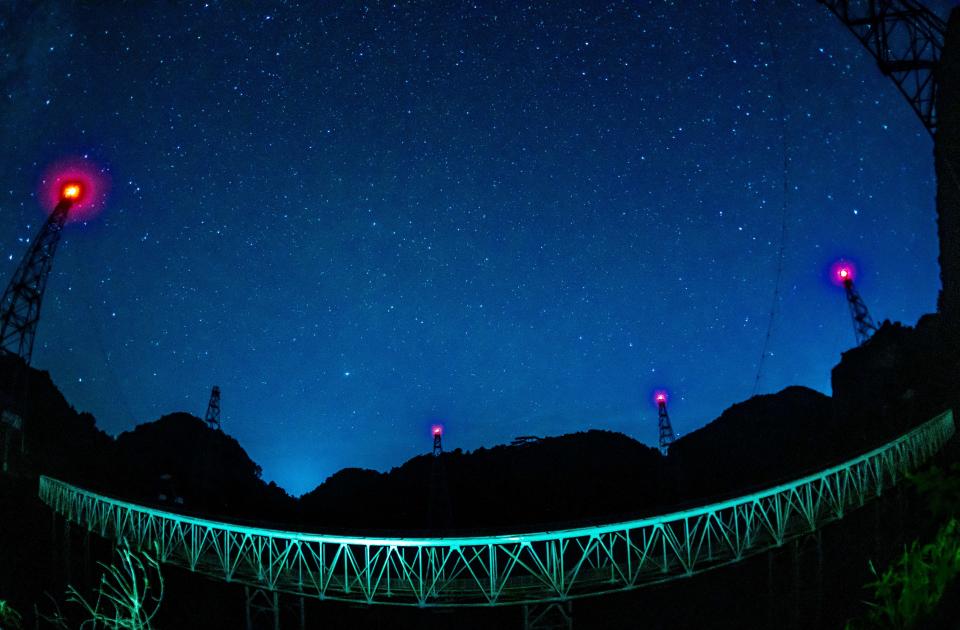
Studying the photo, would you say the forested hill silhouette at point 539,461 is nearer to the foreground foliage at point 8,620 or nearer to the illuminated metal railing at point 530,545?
the illuminated metal railing at point 530,545

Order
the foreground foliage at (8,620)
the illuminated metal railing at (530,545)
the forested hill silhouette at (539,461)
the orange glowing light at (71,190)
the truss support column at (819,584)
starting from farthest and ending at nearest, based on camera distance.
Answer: the forested hill silhouette at (539,461)
the orange glowing light at (71,190)
the truss support column at (819,584)
the illuminated metal railing at (530,545)
the foreground foliage at (8,620)

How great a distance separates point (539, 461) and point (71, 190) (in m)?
64.3

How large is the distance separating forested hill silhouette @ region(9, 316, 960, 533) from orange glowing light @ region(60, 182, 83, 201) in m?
16.9

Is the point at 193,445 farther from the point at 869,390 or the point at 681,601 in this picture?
the point at 869,390

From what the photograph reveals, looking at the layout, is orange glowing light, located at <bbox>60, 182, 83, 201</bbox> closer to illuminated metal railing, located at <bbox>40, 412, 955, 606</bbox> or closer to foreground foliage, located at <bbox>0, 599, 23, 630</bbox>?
illuminated metal railing, located at <bbox>40, 412, 955, 606</bbox>

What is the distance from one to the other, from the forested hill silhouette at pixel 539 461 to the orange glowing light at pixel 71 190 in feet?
55.3

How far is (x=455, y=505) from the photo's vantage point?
238 ft

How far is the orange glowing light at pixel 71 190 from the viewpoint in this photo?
37.3 meters

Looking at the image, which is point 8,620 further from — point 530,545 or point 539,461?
point 539,461

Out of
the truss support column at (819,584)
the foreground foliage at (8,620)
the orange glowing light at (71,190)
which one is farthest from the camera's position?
the orange glowing light at (71,190)

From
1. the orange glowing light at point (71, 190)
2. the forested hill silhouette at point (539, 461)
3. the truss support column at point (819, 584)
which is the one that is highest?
the orange glowing light at point (71, 190)

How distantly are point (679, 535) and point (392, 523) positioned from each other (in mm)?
31840

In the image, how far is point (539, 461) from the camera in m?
85.1

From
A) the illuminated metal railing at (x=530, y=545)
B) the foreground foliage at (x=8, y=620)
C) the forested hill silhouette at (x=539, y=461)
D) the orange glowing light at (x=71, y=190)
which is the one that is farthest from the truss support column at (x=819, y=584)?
the orange glowing light at (x=71, y=190)
